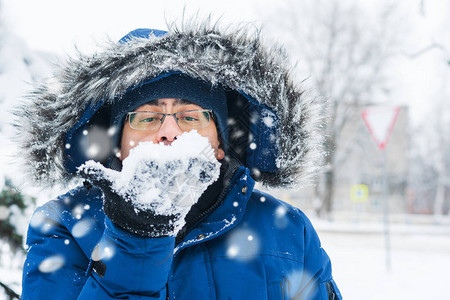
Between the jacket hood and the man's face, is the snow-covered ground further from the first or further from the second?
the man's face

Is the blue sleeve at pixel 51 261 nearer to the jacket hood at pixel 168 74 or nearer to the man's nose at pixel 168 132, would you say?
the jacket hood at pixel 168 74

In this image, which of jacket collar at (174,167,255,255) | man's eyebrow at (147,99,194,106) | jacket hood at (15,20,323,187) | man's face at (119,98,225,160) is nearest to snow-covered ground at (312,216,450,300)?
jacket hood at (15,20,323,187)

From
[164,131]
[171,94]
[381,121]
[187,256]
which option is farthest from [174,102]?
[381,121]

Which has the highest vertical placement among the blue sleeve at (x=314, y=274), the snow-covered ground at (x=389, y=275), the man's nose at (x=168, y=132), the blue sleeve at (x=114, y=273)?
the man's nose at (x=168, y=132)

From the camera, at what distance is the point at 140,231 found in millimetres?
1160

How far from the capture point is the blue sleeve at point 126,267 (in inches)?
45.8

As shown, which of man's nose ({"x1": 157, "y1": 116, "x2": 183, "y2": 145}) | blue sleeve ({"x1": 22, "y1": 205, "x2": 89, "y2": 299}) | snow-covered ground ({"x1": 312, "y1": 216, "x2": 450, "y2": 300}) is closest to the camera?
blue sleeve ({"x1": 22, "y1": 205, "x2": 89, "y2": 299})

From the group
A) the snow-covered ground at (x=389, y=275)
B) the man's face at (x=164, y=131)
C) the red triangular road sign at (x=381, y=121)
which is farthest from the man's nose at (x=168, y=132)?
the red triangular road sign at (x=381, y=121)

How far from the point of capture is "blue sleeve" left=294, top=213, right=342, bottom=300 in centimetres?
164

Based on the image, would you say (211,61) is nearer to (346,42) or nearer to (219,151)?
(219,151)

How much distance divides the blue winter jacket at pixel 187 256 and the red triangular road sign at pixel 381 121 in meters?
4.63

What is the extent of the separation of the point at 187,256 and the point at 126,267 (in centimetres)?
40

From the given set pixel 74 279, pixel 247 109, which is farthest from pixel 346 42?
pixel 74 279

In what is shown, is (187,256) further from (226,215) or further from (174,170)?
(174,170)
